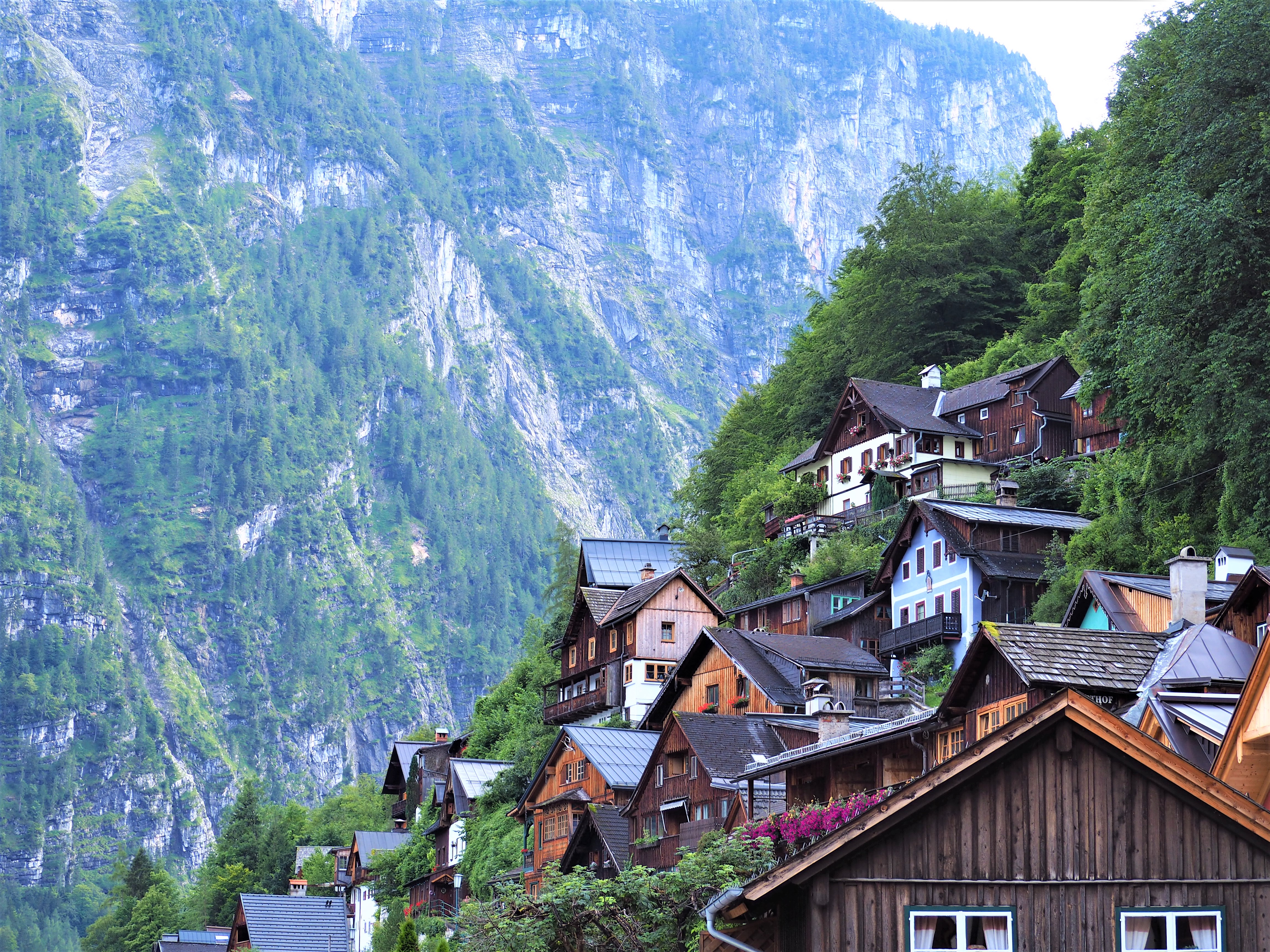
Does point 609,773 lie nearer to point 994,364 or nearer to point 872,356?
point 994,364

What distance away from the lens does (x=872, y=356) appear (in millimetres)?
101562

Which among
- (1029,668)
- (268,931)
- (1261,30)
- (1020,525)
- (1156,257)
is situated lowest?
(268,931)

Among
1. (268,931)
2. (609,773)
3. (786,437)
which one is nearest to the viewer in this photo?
(609,773)

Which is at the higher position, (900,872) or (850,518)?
(850,518)

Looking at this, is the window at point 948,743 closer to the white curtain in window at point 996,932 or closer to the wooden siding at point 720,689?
the white curtain in window at point 996,932

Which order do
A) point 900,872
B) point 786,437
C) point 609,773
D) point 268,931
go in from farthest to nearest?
point 786,437 < point 268,931 < point 609,773 < point 900,872

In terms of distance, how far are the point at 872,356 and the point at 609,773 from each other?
53818mm

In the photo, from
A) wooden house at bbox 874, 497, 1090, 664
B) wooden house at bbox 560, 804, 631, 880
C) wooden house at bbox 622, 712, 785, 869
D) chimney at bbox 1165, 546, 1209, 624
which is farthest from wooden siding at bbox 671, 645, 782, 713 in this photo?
chimney at bbox 1165, 546, 1209, 624

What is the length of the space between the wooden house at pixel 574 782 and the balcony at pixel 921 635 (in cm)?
1062

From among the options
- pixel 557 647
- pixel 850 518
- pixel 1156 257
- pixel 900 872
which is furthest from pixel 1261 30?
pixel 557 647

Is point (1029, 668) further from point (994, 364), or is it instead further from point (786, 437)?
point (786, 437)

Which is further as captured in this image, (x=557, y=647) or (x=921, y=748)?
(x=557, y=647)

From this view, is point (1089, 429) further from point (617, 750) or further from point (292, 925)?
point (292, 925)

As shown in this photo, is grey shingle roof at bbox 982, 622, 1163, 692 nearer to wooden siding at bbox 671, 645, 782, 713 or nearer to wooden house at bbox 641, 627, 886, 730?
wooden house at bbox 641, 627, 886, 730
